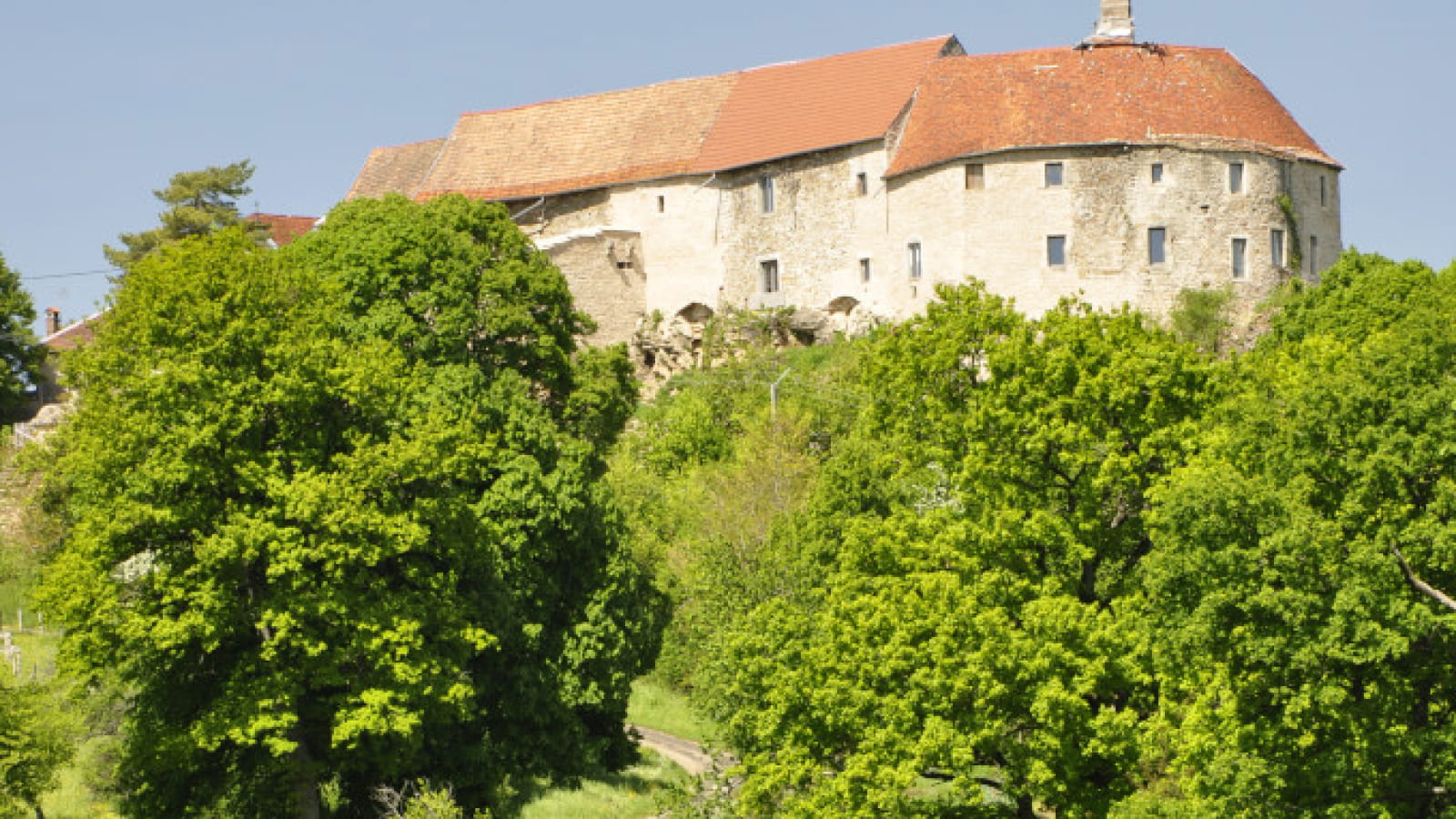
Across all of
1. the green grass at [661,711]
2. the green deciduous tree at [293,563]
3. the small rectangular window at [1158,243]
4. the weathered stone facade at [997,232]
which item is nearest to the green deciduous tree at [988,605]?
the green deciduous tree at [293,563]

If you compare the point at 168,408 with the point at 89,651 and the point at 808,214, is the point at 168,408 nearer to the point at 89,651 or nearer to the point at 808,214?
the point at 89,651

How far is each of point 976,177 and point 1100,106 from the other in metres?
4.34

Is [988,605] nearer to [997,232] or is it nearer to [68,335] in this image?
[997,232]

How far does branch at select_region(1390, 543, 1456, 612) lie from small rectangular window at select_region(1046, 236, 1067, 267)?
39434 mm

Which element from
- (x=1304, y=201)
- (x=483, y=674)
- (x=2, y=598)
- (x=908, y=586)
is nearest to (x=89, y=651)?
(x=483, y=674)

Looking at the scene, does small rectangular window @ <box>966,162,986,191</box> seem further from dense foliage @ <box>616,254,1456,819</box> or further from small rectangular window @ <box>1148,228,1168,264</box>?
dense foliage @ <box>616,254,1456,819</box>

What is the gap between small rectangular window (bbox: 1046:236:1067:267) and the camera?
6494 cm

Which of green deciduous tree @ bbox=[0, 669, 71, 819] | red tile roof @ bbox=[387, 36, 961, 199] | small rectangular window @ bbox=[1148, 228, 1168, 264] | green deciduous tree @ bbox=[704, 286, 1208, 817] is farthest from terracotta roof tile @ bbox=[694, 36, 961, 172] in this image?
green deciduous tree @ bbox=[0, 669, 71, 819]

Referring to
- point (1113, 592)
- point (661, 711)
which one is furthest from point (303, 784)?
point (661, 711)

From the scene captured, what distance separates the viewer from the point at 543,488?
41.1m

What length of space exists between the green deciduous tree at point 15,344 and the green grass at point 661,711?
79.7ft

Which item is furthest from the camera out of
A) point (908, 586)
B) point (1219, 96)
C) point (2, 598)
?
point (1219, 96)

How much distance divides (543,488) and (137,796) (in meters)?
9.92

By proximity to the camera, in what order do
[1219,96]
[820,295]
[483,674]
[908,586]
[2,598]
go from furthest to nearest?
1. [820,295]
2. [1219,96]
3. [2,598]
4. [483,674]
5. [908,586]
